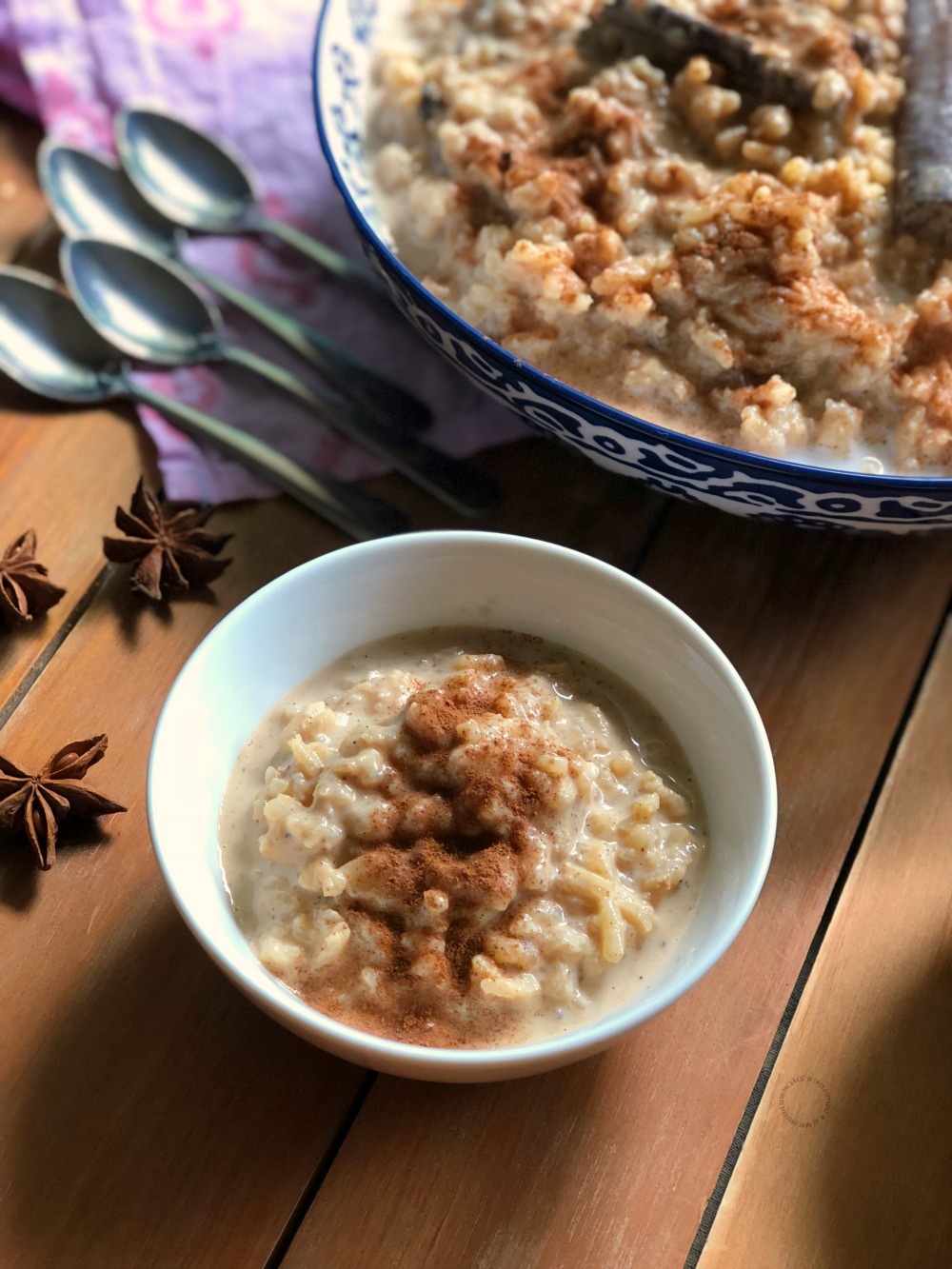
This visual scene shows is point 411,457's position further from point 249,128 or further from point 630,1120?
point 630,1120

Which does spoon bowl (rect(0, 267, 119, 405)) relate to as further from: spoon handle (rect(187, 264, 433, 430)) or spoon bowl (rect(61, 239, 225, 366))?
spoon handle (rect(187, 264, 433, 430))

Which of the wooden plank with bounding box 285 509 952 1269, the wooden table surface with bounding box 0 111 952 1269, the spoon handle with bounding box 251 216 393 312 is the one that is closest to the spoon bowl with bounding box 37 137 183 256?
the spoon handle with bounding box 251 216 393 312

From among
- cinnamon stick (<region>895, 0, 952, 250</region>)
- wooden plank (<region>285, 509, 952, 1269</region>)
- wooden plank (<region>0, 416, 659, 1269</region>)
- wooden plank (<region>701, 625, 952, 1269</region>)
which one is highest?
cinnamon stick (<region>895, 0, 952, 250</region>)

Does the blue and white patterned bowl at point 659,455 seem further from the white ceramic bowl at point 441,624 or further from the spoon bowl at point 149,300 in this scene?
the spoon bowl at point 149,300

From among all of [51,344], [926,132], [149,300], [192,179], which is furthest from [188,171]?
[926,132]

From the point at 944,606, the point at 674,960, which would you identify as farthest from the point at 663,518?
the point at 674,960

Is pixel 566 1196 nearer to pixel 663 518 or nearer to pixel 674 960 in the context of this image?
pixel 674 960

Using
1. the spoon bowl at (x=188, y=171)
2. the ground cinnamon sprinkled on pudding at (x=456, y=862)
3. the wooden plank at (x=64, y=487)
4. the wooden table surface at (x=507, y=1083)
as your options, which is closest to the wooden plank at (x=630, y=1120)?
the wooden table surface at (x=507, y=1083)
